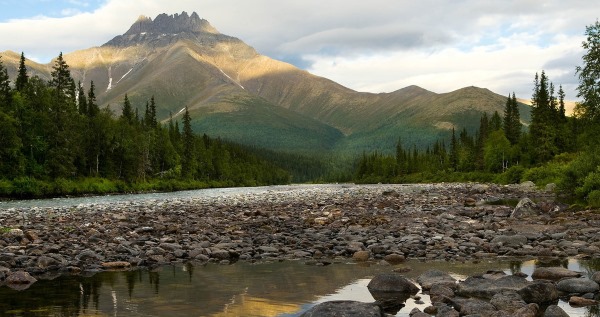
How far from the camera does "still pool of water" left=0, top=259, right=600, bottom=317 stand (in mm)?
9000

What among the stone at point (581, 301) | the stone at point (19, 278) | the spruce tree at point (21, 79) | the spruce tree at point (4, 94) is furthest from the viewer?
the spruce tree at point (21, 79)

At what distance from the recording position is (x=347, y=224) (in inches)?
913

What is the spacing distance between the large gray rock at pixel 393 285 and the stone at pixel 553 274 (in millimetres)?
3086

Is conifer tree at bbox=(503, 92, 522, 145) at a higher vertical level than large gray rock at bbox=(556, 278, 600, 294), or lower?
higher

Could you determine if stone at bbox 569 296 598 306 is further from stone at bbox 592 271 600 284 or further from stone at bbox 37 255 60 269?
stone at bbox 37 255 60 269

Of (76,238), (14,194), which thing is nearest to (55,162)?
(14,194)

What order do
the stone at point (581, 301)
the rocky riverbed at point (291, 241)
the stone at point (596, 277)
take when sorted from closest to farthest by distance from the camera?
the stone at point (581, 301) < the stone at point (596, 277) < the rocky riverbed at point (291, 241)

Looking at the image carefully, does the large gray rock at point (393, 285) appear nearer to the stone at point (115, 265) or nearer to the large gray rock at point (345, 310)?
the large gray rock at point (345, 310)

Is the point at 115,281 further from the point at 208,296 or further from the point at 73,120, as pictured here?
the point at 73,120

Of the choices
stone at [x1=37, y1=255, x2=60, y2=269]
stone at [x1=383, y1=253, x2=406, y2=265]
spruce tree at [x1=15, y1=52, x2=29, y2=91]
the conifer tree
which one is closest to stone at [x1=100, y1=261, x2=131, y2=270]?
stone at [x1=37, y1=255, x2=60, y2=269]

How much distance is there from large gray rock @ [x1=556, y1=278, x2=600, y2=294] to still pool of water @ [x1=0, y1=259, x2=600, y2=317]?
1.11 meters

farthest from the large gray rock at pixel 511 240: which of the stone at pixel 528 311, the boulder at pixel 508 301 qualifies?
the stone at pixel 528 311

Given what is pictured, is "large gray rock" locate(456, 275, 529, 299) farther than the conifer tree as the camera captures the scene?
No

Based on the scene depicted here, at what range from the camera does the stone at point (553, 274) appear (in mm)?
11023
